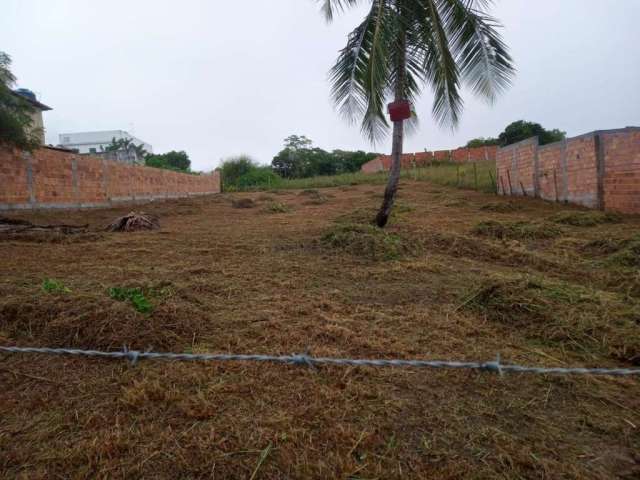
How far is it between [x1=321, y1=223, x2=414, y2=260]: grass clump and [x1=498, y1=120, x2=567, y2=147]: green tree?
106 ft

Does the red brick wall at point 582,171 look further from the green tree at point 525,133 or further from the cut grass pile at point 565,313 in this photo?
the green tree at point 525,133

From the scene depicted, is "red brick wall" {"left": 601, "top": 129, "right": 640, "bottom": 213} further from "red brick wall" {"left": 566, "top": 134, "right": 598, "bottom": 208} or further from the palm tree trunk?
the palm tree trunk

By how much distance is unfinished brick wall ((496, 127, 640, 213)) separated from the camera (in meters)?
7.77

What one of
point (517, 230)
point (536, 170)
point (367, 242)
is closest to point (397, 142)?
point (367, 242)

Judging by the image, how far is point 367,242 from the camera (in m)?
5.17

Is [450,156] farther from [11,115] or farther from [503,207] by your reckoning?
[11,115]

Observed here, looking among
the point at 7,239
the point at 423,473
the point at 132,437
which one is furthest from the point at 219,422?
the point at 7,239

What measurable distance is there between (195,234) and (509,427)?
21.9 feet

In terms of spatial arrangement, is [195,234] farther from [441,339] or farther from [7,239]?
[441,339]

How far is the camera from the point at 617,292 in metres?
3.35

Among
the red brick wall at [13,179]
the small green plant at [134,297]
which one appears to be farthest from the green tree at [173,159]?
the small green plant at [134,297]

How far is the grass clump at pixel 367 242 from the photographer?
4895mm

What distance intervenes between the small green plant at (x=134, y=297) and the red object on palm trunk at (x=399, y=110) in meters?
4.84

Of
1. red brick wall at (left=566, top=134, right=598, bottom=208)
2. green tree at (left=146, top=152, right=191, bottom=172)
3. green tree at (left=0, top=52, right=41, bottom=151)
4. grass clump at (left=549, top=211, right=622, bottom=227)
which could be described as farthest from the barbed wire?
green tree at (left=146, top=152, right=191, bottom=172)
